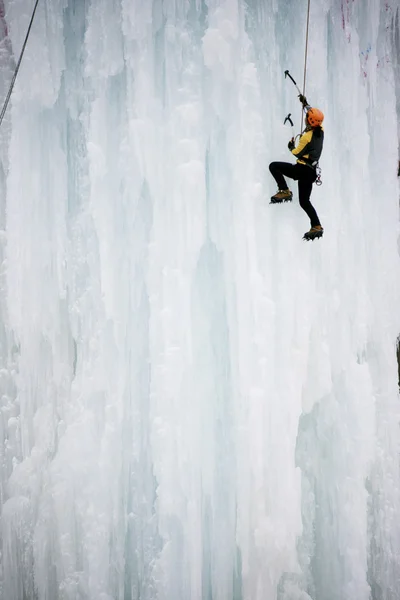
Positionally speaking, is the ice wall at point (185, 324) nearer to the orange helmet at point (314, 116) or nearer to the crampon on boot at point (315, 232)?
the crampon on boot at point (315, 232)

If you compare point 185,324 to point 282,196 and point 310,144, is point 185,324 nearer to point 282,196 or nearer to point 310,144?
point 282,196

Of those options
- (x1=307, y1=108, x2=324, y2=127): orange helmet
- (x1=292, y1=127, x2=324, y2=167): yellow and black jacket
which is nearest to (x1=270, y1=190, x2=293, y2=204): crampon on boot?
(x1=292, y1=127, x2=324, y2=167): yellow and black jacket

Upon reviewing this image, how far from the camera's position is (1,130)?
275 cm

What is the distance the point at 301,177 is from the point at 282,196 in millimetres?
116

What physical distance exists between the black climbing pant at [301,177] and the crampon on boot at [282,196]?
20 millimetres

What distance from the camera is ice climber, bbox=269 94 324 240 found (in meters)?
2.40

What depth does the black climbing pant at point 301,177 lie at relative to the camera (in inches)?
98.0

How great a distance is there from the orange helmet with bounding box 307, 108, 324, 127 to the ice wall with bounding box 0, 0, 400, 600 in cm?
37

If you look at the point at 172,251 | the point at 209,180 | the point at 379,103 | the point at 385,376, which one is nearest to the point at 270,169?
the point at 209,180

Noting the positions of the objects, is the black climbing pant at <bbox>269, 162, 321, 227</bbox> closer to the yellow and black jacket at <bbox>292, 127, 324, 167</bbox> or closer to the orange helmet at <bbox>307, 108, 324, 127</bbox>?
the yellow and black jacket at <bbox>292, 127, 324, 167</bbox>

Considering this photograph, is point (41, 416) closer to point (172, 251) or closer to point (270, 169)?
point (172, 251)

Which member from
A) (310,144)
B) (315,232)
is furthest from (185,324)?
(310,144)

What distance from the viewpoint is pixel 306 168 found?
2.48 m

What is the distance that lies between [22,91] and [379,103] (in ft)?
5.81
